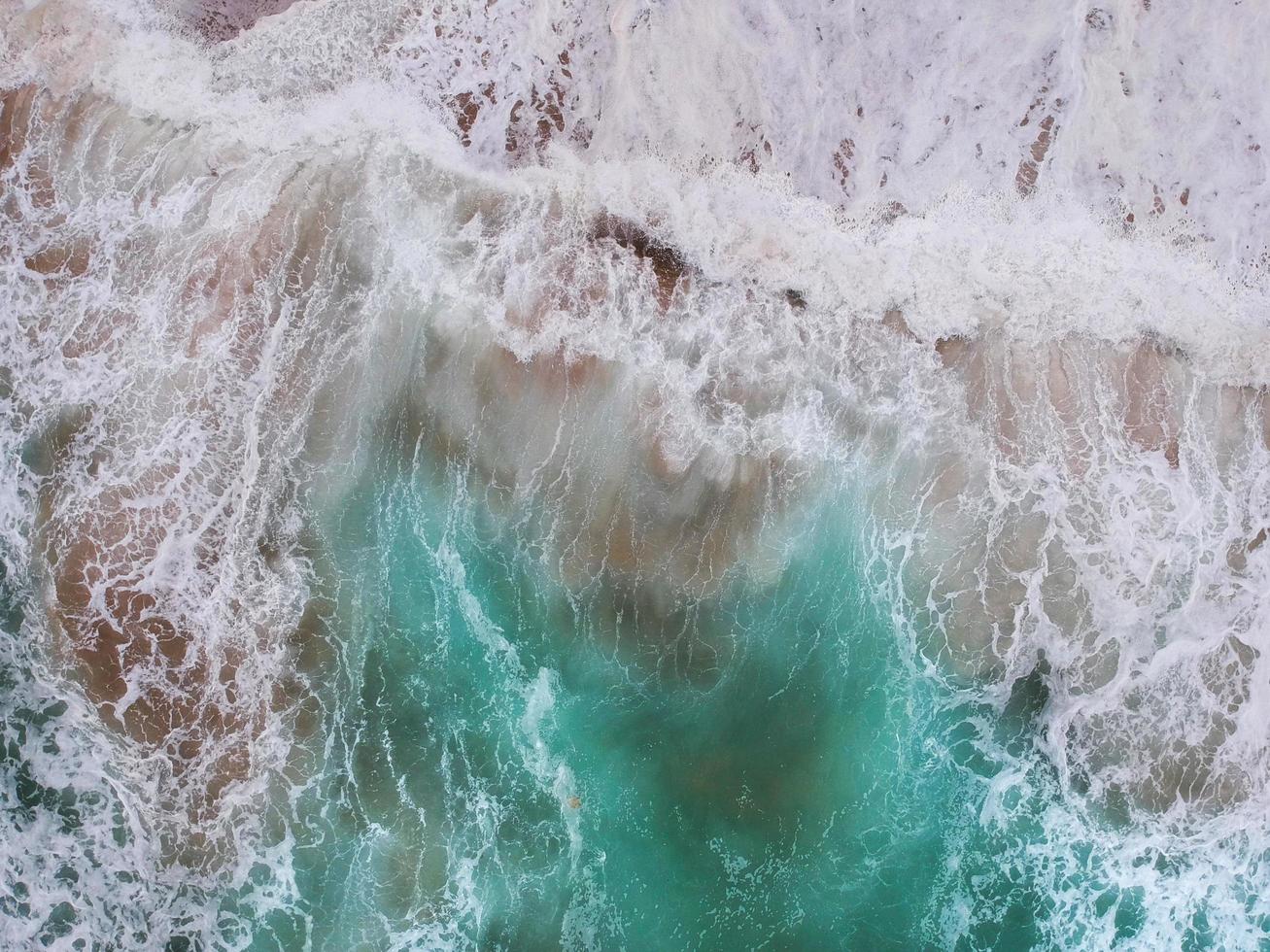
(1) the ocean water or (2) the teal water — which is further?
(2) the teal water

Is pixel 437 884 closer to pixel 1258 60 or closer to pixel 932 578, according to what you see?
pixel 932 578

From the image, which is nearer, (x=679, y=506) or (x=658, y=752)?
(x=679, y=506)

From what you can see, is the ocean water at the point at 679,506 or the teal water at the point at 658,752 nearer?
the ocean water at the point at 679,506

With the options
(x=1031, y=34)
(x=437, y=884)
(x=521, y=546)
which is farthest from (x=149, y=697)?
(x=1031, y=34)

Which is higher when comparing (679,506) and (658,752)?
(679,506)
